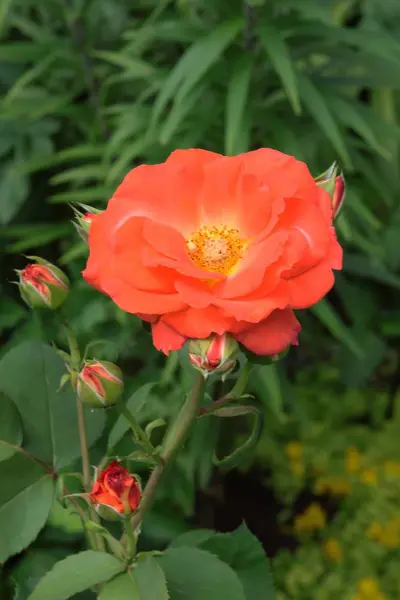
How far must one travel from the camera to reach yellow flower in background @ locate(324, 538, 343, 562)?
1.26 meters

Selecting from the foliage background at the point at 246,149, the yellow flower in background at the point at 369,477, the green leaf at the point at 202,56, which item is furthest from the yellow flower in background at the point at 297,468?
the green leaf at the point at 202,56

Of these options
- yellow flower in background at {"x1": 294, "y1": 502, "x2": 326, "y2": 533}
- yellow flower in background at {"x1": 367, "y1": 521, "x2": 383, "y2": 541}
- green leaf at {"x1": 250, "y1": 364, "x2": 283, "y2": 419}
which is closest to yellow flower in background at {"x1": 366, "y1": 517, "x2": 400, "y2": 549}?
yellow flower in background at {"x1": 367, "y1": 521, "x2": 383, "y2": 541}

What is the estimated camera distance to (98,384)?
359 mm

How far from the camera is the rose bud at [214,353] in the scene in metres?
0.33

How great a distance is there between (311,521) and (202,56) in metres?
0.88

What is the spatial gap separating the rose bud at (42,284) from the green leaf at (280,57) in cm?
56

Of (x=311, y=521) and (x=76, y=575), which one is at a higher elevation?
(x=76, y=575)

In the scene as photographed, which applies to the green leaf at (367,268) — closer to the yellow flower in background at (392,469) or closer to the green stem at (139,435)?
the yellow flower in background at (392,469)

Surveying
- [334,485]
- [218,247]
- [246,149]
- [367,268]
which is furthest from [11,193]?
[218,247]

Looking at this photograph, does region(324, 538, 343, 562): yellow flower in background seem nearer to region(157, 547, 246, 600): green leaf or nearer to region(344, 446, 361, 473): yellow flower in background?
region(344, 446, 361, 473): yellow flower in background

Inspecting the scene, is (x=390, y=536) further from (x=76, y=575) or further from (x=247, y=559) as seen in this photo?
(x=76, y=575)

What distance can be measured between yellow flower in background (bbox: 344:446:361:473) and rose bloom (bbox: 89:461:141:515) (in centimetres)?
108

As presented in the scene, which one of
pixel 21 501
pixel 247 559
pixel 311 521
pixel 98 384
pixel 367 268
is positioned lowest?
pixel 311 521

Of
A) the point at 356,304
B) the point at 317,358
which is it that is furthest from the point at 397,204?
the point at 317,358
